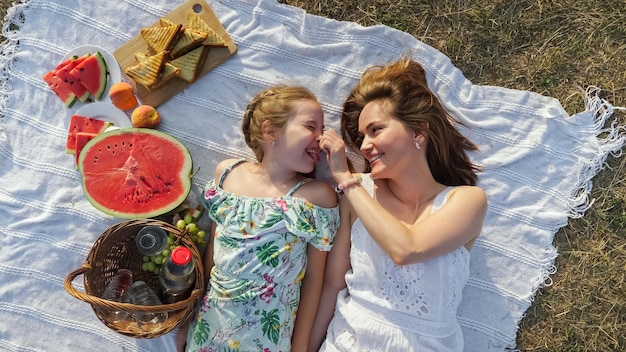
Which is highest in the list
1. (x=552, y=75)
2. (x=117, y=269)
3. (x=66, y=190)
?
(x=552, y=75)

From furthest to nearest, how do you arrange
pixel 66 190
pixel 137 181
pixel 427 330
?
1. pixel 66 190
2. pixel 137 181
3. pixel 427 330

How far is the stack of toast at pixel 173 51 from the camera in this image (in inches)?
126

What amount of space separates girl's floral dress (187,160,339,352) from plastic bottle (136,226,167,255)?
0.34 metres

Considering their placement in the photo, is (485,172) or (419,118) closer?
(419,118)

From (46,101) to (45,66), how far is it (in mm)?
217

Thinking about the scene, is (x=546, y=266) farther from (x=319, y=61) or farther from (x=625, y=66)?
(x=319, y=61)

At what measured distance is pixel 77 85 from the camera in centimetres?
333

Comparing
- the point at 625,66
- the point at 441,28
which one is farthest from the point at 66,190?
the point at 625,66

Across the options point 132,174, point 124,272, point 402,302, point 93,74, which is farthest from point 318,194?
point 93,74

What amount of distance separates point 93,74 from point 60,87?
0.74 ft

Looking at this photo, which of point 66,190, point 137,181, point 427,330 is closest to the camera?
point 427,330

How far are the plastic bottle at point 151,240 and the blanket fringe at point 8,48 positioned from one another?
1.29 m

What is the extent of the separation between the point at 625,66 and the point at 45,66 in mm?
3487

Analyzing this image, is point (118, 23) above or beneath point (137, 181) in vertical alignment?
above
